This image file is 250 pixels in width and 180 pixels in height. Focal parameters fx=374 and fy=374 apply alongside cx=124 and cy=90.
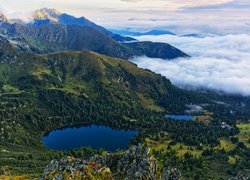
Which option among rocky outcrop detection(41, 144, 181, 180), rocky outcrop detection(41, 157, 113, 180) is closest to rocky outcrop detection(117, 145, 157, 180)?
rocky outcrop detection(41, 144, 181, 180)

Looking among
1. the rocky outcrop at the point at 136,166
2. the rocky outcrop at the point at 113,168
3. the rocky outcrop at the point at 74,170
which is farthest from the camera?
the rocky outcrop at the point at 136,166

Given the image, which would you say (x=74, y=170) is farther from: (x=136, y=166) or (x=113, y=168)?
(x=136, y=166)

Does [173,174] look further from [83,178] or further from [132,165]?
[83,178]

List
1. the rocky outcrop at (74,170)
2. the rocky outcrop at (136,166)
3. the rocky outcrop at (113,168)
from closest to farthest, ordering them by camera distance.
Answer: the rocky outcrop at (74,170)
the rocky outcrop at (113,168)
the rocky outcrop at (136,166)

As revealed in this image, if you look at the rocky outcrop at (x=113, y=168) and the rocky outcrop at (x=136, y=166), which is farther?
the rocky outcrop at (x=136, y=166)

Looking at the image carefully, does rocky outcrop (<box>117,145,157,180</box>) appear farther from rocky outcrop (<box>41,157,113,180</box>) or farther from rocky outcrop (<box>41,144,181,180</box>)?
rocky outcrop (<box>41,157,113,180</box>)

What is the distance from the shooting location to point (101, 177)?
127188 millimetres

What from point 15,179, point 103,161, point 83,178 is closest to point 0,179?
point 15,179

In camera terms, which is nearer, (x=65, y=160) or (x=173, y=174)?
(x=65, y=160)

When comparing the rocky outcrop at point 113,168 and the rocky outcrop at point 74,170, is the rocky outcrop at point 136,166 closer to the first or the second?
the rocky outcrop at point 113,168

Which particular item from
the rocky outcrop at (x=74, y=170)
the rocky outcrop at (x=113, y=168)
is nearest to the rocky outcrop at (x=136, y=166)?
the rocky outcrop at (x=113, y=168)

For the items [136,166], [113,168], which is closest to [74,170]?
[113,168]

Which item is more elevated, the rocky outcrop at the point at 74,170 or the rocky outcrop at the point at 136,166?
the rocky outcrop at the point at 74,170

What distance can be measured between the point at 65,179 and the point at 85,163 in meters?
14.5
